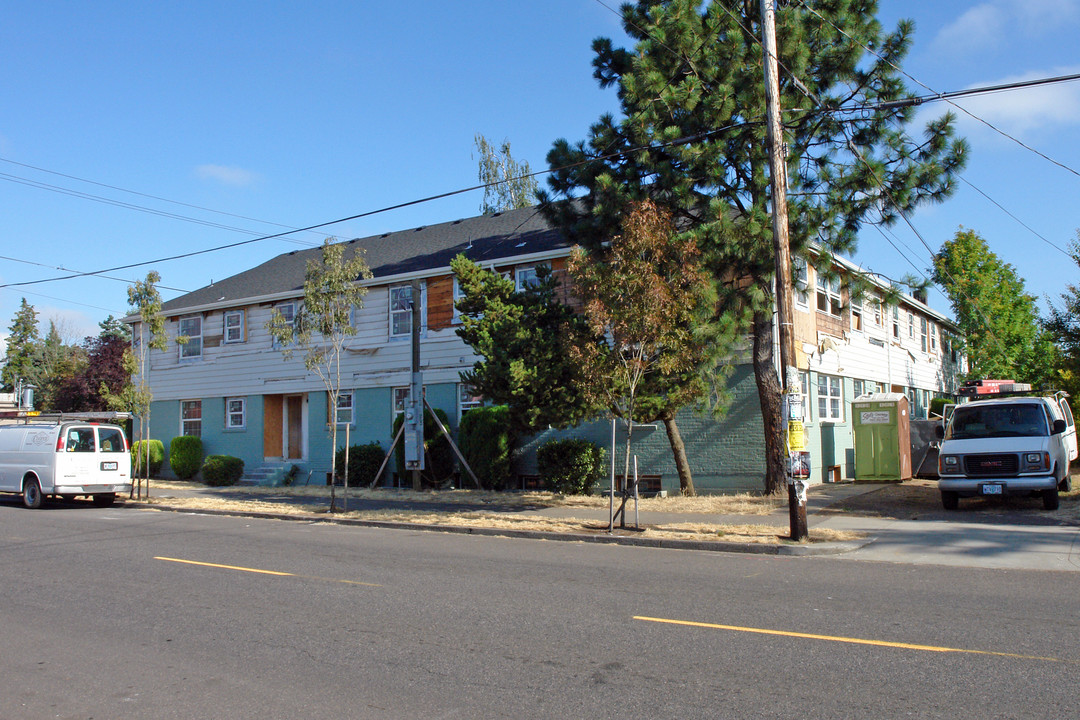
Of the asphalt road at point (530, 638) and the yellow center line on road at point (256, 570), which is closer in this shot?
the asphalt road at point (530, 638)

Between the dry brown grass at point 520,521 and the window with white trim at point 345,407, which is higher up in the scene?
the window with white trim at point 345,407

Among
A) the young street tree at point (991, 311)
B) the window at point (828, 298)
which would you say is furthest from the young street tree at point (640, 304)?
the young street tree at point (991, 311)

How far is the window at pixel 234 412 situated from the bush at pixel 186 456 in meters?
1.26

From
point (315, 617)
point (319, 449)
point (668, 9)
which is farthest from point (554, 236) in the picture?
point (315, 617)

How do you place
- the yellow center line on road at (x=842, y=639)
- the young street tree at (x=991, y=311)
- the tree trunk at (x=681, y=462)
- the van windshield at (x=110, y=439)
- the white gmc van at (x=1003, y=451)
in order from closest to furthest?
the yellow center line on road at (x=842, y=639)
the white gmc van at (x=1003, y=451)
the tree trunk at (x=681, y=462)
the van windshield at (x=110, y=439)
the young street tree at (x=991, y=311)

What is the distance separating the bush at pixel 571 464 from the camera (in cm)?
1989

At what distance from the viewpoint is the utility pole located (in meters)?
12.2

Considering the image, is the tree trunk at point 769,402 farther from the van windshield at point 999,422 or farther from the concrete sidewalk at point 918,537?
the van windshield at point 999,422

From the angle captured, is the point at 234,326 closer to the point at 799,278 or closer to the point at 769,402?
the point at 769,402

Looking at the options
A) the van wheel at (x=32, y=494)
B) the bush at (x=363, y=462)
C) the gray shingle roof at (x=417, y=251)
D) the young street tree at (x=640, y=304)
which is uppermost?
the gray shingle roof at (x=417, y=251)

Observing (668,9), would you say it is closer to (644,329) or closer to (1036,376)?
(644,329)

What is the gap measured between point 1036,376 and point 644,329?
31.0 meters

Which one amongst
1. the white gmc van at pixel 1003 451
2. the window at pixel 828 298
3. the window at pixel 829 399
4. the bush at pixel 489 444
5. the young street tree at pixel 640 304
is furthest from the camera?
the window at pixel 828 298

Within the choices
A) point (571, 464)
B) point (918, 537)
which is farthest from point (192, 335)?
point (918, 537)
